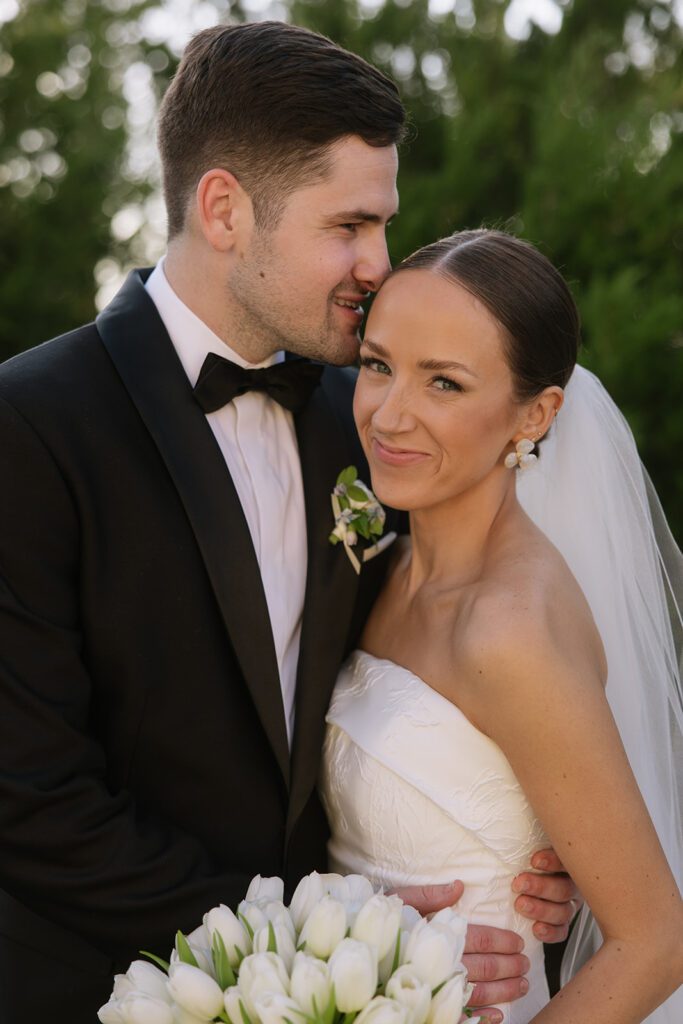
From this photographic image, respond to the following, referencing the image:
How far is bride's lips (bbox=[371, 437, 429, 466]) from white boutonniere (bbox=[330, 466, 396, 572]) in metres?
0.18

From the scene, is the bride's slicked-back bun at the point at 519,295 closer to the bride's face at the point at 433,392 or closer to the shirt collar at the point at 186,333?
the bride's face at the point at 433,392

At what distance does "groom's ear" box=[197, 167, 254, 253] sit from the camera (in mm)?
3033

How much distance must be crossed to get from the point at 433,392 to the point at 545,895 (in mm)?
1146

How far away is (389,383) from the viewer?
2842 millimetres

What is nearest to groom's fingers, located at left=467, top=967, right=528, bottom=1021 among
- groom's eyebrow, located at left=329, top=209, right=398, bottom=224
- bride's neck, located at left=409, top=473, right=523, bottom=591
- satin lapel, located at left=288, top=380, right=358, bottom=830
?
satin lapel, located at left=288, top=380, right=358, bottom=830

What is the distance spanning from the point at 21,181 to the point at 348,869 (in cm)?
531

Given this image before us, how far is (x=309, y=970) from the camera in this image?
1.85 metres

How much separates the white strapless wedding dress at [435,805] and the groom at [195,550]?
0.26 feet

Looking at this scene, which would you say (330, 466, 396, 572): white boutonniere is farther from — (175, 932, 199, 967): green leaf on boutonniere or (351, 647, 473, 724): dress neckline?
(175, 932, 199, 967): green leaf on boutonniere

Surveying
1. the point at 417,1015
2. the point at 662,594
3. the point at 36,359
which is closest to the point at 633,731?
the point at 662,594

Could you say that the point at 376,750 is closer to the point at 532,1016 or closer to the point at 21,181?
the point at 532,1016

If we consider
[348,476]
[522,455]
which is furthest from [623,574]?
[348,476]

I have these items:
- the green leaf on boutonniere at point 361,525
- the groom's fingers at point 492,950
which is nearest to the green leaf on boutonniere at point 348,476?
the green leaf on boutonniere at point 361,525

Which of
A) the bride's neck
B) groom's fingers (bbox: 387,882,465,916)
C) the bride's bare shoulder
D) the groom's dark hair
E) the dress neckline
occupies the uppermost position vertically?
the groom's dark hair
